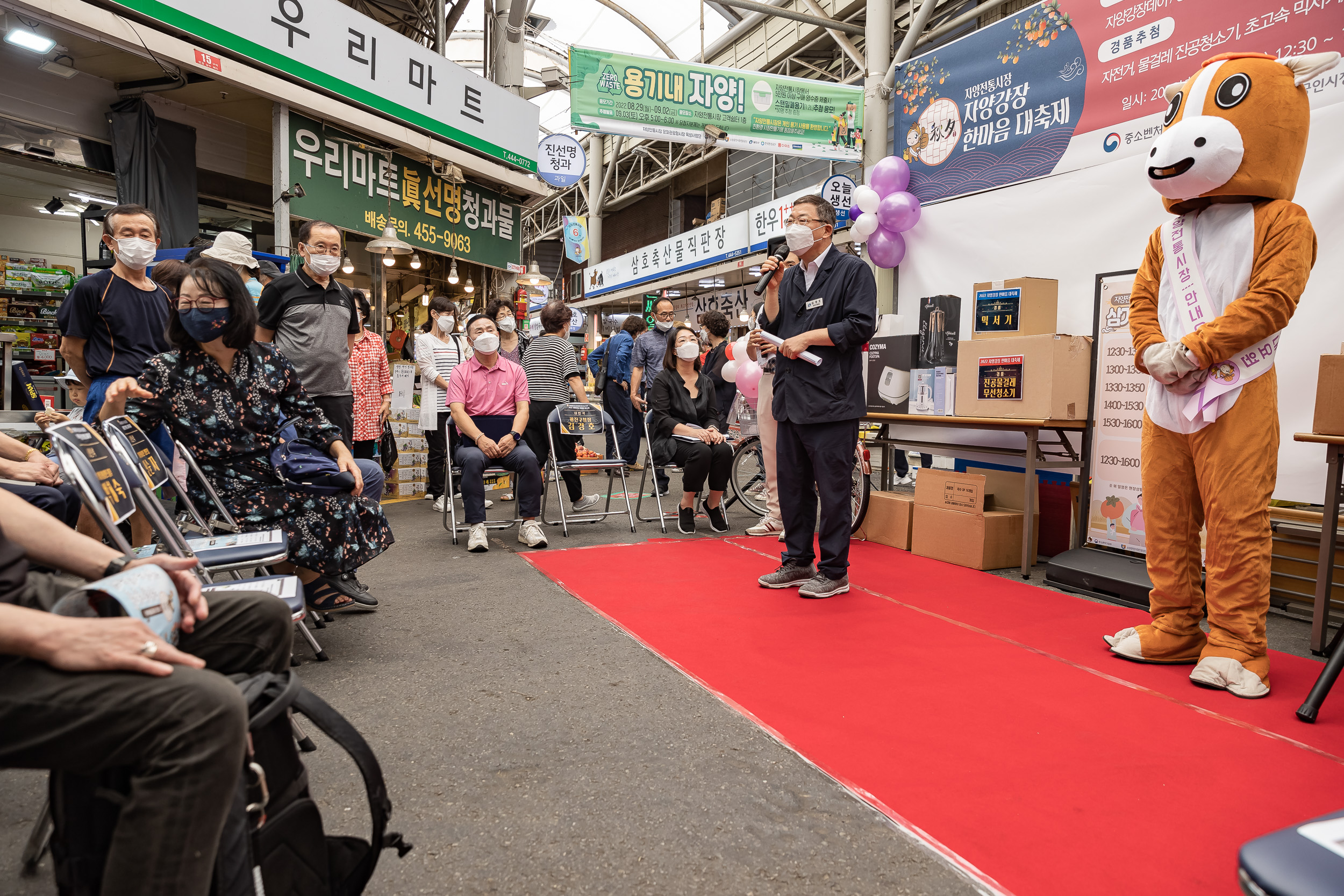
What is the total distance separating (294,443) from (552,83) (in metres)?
10.4

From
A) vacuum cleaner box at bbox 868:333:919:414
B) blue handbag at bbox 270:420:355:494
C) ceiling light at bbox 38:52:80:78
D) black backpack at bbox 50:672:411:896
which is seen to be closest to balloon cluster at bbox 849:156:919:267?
vacuum cleaner box at bbox 868:333:919:414

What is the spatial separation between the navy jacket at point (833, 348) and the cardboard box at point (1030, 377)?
3.90ft

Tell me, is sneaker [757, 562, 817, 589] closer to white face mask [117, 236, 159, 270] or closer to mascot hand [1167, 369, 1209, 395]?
mascot hand [1167, 369, 1209, 395]

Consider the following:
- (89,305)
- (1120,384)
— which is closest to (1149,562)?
(1120,384)

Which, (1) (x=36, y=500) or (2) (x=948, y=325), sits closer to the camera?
(1) (x=36, y=500)

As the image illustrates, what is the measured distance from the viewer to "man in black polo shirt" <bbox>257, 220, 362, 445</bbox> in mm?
3809

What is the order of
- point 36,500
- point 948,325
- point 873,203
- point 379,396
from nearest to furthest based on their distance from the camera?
1. point 36,500
2. point 948,325
3. point 379,396
4. point 873,203

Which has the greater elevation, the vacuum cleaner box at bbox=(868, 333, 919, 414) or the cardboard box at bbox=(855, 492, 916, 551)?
the vacuum cleaner box at bbox=(868, 333, 919, 414)

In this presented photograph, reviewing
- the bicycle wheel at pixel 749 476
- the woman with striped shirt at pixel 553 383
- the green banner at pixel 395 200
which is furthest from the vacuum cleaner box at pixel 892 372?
the green banner at pixel 395 200

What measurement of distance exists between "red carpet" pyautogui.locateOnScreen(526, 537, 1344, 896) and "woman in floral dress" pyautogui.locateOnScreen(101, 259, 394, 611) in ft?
3.83

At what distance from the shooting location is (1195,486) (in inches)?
104

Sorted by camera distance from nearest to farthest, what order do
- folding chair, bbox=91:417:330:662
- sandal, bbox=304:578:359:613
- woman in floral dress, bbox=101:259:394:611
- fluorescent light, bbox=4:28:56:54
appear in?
folding chair, bbox=91:417:330:662, woman in floral dress, bbox=101:259:394:611, sandal, bbox=304:578:359:613, fluorescent light, bbox=4:28:56:54

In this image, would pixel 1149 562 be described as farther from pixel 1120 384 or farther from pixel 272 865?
pixel 272 865

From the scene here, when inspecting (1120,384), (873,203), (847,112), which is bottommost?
(1120,384)
